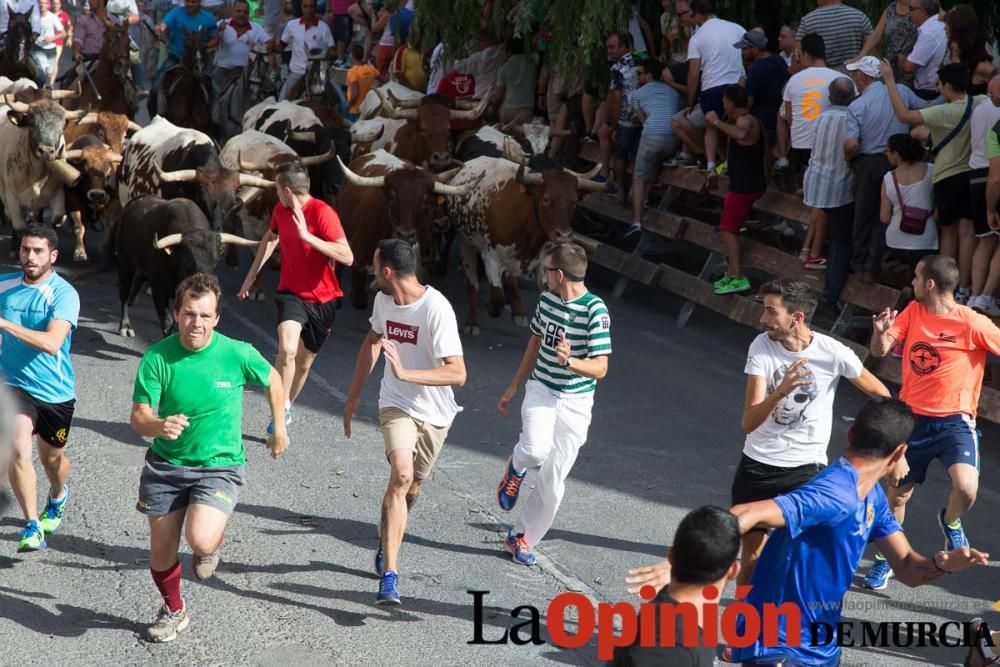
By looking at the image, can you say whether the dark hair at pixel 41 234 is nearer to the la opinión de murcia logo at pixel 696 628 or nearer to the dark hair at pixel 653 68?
the la opinión de murcia logo at pixel 696 628

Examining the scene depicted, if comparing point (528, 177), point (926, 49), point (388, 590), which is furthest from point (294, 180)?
point (926, 49)

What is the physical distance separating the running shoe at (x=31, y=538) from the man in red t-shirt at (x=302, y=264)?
7.76 feet

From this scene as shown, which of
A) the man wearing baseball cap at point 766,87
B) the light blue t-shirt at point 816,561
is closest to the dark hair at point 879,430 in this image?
the light blue t-shirt at point 816,561

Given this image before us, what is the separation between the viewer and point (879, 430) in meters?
4.98

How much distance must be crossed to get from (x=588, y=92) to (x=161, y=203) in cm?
577

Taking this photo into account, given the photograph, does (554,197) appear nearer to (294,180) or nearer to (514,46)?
(294,180)

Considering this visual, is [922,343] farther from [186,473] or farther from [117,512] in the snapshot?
[117,512]

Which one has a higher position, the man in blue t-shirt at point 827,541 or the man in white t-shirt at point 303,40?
the man in blue t-shirt at point 827,541

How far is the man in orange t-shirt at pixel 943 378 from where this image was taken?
7.23m

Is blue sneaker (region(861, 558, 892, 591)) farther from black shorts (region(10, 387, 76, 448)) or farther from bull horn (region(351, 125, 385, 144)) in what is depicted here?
bull horn (region(351, 125, 385, 144))

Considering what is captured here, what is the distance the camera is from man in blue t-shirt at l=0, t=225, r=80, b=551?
23.0ft

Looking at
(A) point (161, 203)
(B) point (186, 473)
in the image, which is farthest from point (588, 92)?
(B) point (186, 473)

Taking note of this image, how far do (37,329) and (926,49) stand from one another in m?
7.71

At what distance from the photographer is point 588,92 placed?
1545cm
